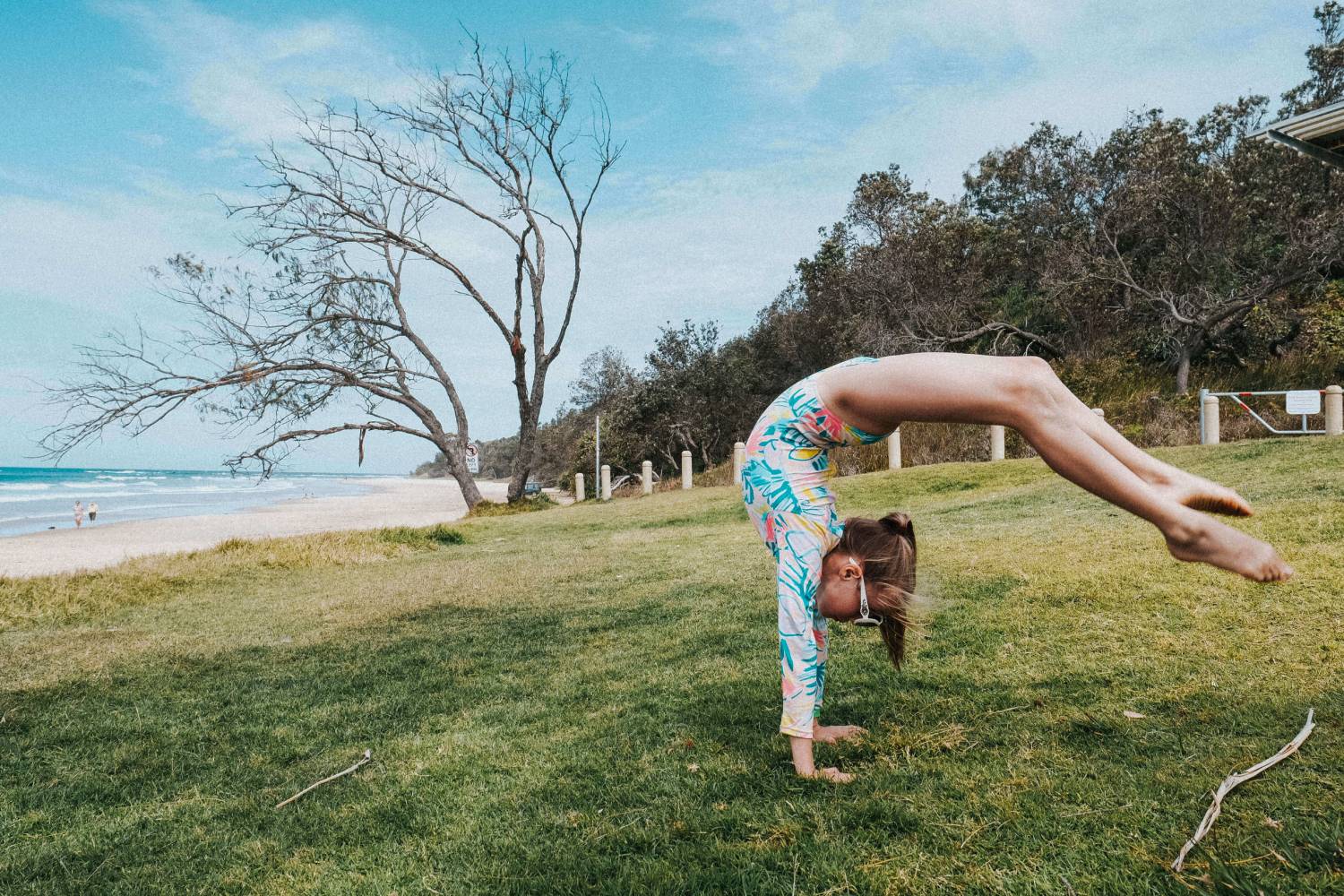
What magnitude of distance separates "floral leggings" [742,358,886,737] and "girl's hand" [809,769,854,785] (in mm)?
123

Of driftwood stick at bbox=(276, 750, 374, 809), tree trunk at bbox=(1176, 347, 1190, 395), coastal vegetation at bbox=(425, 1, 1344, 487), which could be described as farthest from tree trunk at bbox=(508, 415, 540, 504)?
driftwood stick at bbox=(276, 750, 374, 809)

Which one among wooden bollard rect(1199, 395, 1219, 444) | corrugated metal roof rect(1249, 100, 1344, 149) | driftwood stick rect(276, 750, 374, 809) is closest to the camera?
driftwood stick rect(276, 750, 374, 809)

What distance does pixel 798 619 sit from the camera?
8.33ft

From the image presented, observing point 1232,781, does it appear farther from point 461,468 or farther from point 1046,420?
point 461,468

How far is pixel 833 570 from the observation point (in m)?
2.66

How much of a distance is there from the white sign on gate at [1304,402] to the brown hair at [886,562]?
42.5 feet

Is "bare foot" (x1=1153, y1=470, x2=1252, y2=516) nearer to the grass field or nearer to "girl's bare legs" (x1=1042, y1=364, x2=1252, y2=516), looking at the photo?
"girl's bare legs" (x1=1042, y1=364, x2=1252, y2=516)

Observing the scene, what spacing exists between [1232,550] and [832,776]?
133cm

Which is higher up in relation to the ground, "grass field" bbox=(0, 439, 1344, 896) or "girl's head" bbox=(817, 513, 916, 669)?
"girl's head" bbox=(817, 513, 916, 669)

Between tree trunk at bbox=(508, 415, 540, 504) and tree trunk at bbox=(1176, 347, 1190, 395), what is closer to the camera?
tree trunk at bbox=(1176, 347, 1190, 395)

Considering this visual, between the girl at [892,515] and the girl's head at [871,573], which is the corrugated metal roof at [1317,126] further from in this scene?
the girl's head at [871,573]

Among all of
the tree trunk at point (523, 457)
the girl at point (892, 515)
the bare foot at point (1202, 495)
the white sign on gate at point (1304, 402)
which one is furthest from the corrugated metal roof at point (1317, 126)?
the tree trunk at point (523, 457)

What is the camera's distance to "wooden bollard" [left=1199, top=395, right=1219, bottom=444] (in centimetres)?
1316

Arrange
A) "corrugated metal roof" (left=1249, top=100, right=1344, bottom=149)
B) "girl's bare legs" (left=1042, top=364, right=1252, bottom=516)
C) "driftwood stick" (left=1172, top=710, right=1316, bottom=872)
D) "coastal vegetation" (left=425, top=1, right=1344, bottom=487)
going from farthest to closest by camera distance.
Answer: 1. "coastal vegetation" (left=425, top=1, right=1344, bottom=487)
2. "corrugated metal roof" (left=1249, top=100, right=1344, bottom=149)
3. "girl's bare legs" (left=1042, top=364, right=1252, bottom=516)
4. "driftwood stick" (left=1172, top=710, right=1316, bottom=872)
